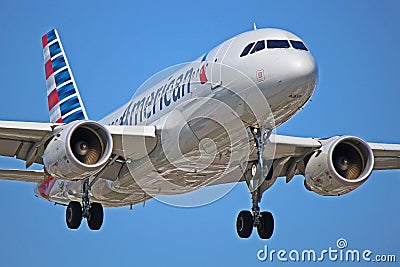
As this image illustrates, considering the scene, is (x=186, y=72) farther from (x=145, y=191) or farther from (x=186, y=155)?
(x=145, y=191)

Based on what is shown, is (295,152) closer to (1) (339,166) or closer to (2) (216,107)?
(1) (339,166)

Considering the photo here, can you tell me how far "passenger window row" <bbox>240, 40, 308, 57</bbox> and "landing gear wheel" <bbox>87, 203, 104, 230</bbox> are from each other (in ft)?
29.4

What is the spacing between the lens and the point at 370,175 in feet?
105

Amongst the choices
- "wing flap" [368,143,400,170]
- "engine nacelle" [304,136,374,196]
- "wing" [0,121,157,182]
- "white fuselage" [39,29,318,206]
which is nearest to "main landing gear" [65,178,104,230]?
"white fuselage" [39,29,318,206]

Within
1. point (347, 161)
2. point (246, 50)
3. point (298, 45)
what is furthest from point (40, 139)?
point (347, 161)

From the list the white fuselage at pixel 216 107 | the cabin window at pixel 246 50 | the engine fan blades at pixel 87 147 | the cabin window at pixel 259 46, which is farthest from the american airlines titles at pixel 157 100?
the cabin window at pixel 259 46

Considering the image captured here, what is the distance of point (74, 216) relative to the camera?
3297 cm

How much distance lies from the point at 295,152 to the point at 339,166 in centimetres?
157

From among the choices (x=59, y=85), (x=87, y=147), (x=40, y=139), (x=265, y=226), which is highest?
(x=59, y=85)

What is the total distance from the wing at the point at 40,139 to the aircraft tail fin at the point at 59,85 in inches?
312

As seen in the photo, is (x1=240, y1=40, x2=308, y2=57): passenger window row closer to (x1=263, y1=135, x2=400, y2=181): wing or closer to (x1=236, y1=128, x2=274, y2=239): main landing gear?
(x1=263, y1=135, x2=400, y2=181): wing

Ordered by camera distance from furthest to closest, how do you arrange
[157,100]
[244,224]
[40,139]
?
[244,224] < [157,100] < [40,139]

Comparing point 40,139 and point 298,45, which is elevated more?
point 298,45

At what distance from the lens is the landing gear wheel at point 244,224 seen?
33.6m
